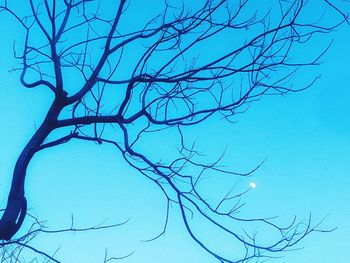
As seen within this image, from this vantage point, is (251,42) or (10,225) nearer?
(10,225)

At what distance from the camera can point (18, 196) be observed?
2.93 m

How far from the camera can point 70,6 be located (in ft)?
11.8

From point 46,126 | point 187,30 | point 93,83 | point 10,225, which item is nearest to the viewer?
point 10,225

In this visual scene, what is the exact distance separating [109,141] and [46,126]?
43cm

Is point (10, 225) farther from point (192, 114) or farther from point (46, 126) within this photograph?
point (192, 114)

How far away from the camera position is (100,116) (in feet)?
10.6

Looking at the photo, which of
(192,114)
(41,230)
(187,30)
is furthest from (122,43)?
(41,230)

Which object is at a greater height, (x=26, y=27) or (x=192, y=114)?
(x=26, y=27)

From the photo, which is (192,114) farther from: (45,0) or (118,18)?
(45,0)

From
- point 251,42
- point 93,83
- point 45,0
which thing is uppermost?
point 45,0

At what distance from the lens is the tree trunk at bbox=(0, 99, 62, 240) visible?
286 centimetres

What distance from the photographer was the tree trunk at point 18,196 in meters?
2.86

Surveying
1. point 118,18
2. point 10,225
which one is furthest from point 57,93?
point 10,225

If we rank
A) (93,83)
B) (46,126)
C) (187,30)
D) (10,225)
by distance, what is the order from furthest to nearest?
(187,30), (93,83), (46,126), (10,225)
